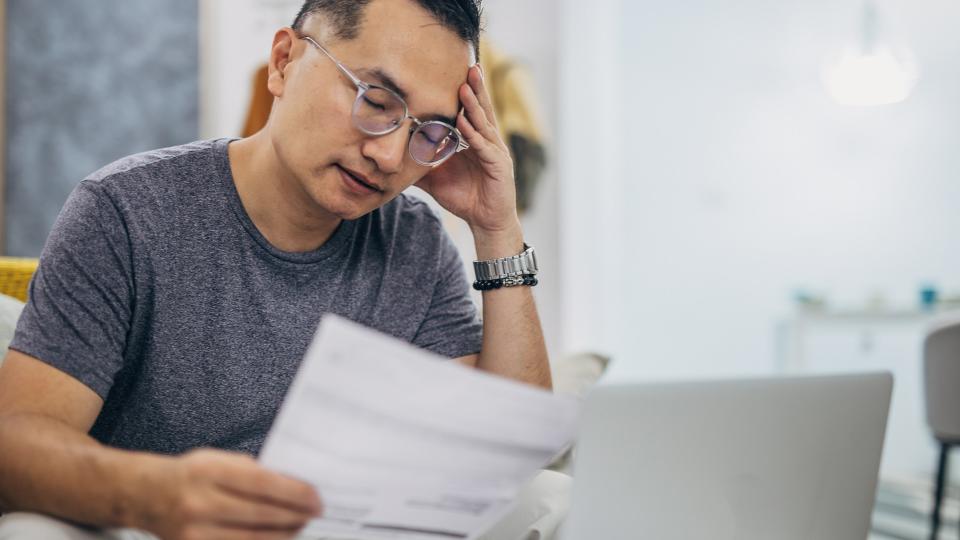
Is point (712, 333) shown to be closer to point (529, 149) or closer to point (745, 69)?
point (745, 69)

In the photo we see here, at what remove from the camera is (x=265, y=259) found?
1137 millimetres

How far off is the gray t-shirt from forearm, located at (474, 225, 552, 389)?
0.16 m

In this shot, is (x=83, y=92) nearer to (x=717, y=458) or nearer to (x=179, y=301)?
(x=179, y=301)

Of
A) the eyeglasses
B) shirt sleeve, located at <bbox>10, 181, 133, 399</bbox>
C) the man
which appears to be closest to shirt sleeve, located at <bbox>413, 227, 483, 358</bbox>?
the man

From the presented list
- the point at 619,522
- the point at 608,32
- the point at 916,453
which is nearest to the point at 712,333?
the point at 916,453

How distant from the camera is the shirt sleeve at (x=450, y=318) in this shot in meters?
1.29

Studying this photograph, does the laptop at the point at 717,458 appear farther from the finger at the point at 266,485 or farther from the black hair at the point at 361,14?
the black hair at the point at 361,14

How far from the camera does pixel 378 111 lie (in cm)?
105

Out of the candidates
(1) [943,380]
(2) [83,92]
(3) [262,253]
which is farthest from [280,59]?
Answer: (2) [83,92]

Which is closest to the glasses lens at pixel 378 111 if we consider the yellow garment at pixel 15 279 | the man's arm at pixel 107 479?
the man's arm at pixel 107 479

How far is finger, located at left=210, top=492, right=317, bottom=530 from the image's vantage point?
2.15 ft

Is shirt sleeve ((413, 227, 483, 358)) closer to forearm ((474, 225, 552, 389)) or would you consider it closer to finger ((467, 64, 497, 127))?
forearm ((474, 225, 552, 389))

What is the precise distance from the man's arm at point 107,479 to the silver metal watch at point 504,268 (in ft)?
1.73

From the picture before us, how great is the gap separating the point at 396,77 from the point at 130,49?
2.37m
